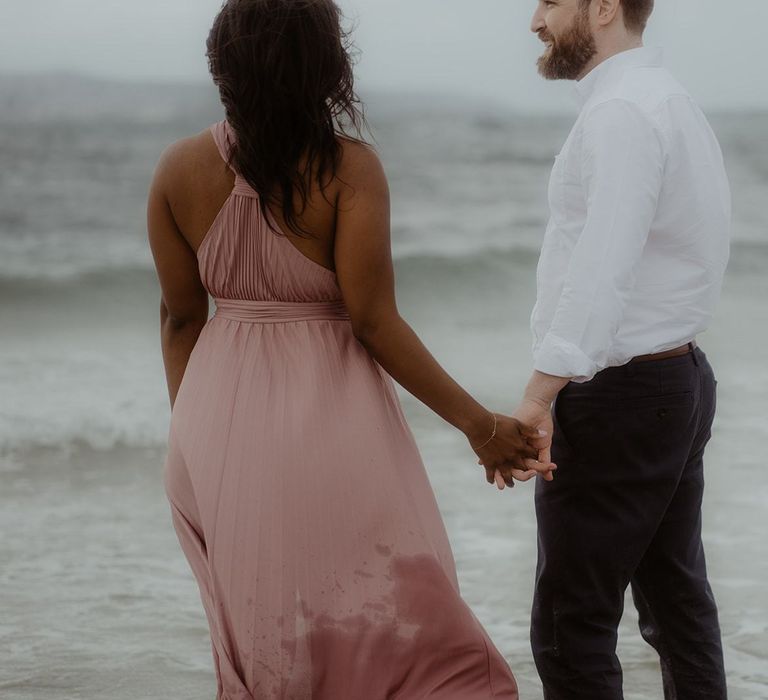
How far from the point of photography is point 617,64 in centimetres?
217

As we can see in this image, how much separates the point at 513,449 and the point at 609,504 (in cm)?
21

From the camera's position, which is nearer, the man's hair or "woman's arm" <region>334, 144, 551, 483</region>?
"woman's arm" <region>334, 144, 551, 483</region>

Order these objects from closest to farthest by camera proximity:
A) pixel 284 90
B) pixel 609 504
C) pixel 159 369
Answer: pixel 284 90
pixel 609 504
pixel 159 369

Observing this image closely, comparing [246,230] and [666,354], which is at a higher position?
[246,230]

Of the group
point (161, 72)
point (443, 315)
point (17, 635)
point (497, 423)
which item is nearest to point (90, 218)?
point (443, 315)

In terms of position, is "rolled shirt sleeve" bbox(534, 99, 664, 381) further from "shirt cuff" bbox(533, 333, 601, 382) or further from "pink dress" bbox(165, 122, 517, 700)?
"pink dress" bbox(165, 122, 517, 700)

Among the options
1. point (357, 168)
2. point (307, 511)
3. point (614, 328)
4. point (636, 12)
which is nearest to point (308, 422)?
point (307, 511)

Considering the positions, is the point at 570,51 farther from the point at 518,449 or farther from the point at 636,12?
the point at 518,449

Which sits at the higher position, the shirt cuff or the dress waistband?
the dress waistband

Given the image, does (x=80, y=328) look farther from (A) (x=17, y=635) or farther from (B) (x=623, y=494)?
(B) (x=623, y=494)

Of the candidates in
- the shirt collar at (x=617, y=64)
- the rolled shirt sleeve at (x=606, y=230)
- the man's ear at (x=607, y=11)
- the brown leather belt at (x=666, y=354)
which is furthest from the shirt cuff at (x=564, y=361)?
the man's ear at (x=607, y=11)

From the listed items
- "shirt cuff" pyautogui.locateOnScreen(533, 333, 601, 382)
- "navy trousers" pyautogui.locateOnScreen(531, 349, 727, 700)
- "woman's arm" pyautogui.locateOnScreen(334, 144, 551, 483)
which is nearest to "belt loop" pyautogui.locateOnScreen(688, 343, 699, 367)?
"navy trousers" pyautogui.locateOnScreen(531, 349, 727, 700)

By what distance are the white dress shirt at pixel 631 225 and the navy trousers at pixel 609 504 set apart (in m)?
0.09

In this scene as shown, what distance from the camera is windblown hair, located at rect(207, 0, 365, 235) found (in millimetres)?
2010
